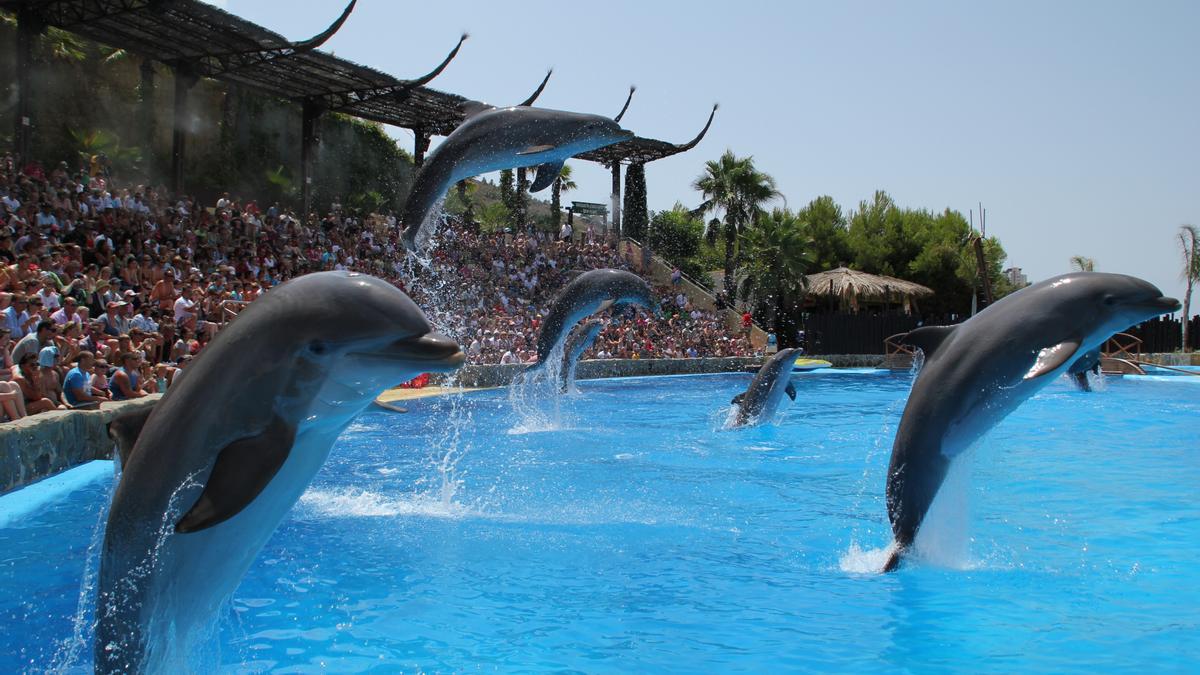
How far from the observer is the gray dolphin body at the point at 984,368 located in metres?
4.63

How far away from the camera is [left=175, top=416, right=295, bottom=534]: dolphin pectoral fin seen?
2.21 metres

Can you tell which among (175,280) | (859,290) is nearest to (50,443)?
(175,280)

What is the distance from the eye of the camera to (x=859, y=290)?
30.9 meters

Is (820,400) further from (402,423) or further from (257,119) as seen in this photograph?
(257,119)

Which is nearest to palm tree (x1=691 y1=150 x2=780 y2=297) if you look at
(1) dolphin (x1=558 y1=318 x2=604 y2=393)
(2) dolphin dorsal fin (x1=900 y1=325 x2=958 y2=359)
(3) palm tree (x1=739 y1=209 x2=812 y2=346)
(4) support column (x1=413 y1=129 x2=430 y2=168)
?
(3) palm tree (x1=739 y1=209 x2=812 y2=346)

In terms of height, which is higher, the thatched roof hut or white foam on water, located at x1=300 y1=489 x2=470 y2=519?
the thatched roof hut

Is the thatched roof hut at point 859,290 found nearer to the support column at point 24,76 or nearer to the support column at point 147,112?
the support column at point 147,112

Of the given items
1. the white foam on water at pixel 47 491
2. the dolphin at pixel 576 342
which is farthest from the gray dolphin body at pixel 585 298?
the white foam on water at pixel 47 491

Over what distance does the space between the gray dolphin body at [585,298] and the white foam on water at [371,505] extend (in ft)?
14.7

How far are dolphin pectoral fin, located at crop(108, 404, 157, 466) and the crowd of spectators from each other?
512 centimetres

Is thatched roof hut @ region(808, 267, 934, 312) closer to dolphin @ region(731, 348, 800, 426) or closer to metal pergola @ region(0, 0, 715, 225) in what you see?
metal pergola @ region(0, 0, 715, 225)

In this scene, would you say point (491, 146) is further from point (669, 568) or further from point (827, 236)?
point (827, 236)

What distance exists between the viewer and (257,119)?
26.2m

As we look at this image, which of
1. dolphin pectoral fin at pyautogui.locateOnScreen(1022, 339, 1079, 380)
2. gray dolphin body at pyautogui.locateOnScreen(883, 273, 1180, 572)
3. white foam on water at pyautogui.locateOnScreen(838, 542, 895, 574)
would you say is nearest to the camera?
dolphin pectoral fin at pyautogui.locateOnScreen(1022, 339, 1079, 380)
